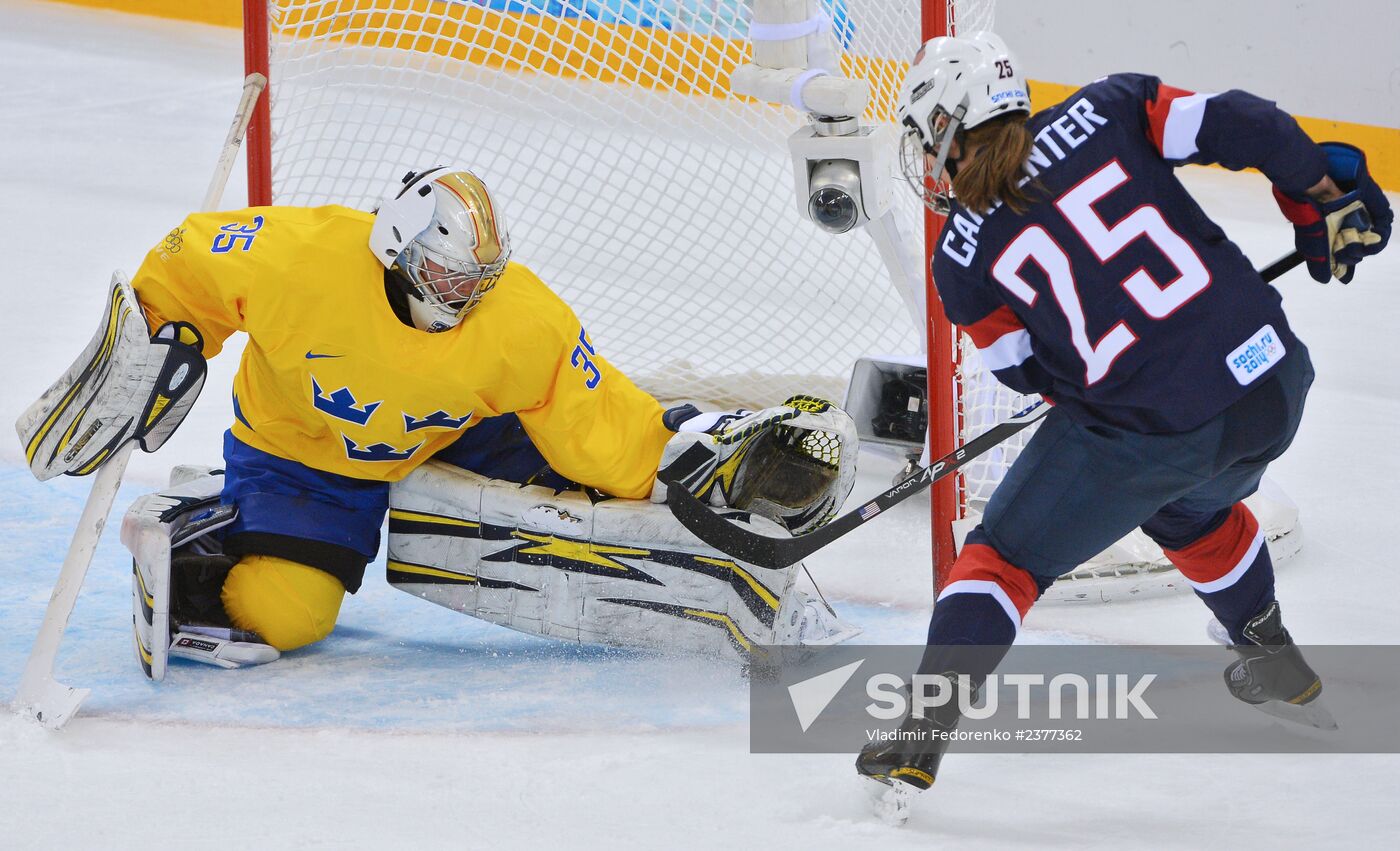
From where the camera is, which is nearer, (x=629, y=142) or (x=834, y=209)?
(x=834, y=209)

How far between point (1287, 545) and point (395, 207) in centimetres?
175

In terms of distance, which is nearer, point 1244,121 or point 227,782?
point 1244,121

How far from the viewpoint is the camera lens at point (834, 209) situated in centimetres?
256

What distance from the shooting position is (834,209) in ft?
8.45

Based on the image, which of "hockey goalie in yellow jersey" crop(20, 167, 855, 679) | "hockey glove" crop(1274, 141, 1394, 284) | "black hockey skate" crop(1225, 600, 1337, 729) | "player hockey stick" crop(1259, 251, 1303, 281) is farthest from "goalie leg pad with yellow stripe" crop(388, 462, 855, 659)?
"hockey glove" crop(1274, 141, 1394, 284)

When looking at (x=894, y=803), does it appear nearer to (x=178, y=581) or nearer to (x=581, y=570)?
(x=581, y=570)

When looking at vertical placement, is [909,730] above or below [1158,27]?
below

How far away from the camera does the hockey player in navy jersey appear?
5.86 ft

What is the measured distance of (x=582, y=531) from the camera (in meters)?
2.39

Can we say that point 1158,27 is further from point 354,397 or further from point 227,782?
point 227,782

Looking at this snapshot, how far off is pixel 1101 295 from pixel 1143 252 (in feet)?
0.22

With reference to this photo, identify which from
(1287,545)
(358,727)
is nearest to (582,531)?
(358,727)
